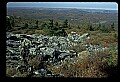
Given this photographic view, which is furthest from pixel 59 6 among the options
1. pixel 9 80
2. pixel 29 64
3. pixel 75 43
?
pixel 9 80

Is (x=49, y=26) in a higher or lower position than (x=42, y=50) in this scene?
higher

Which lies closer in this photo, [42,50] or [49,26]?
→ [49,26]

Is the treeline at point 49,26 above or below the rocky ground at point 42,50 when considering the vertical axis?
above

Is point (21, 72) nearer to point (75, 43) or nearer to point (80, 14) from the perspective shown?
point (75, 43)

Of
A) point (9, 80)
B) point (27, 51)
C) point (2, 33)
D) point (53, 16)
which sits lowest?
point (9, 80)

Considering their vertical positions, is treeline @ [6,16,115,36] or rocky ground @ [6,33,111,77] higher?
treeline @ [6,16,115,36]

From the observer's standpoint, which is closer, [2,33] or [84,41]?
[2,33]

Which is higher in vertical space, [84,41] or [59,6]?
[59,6]
